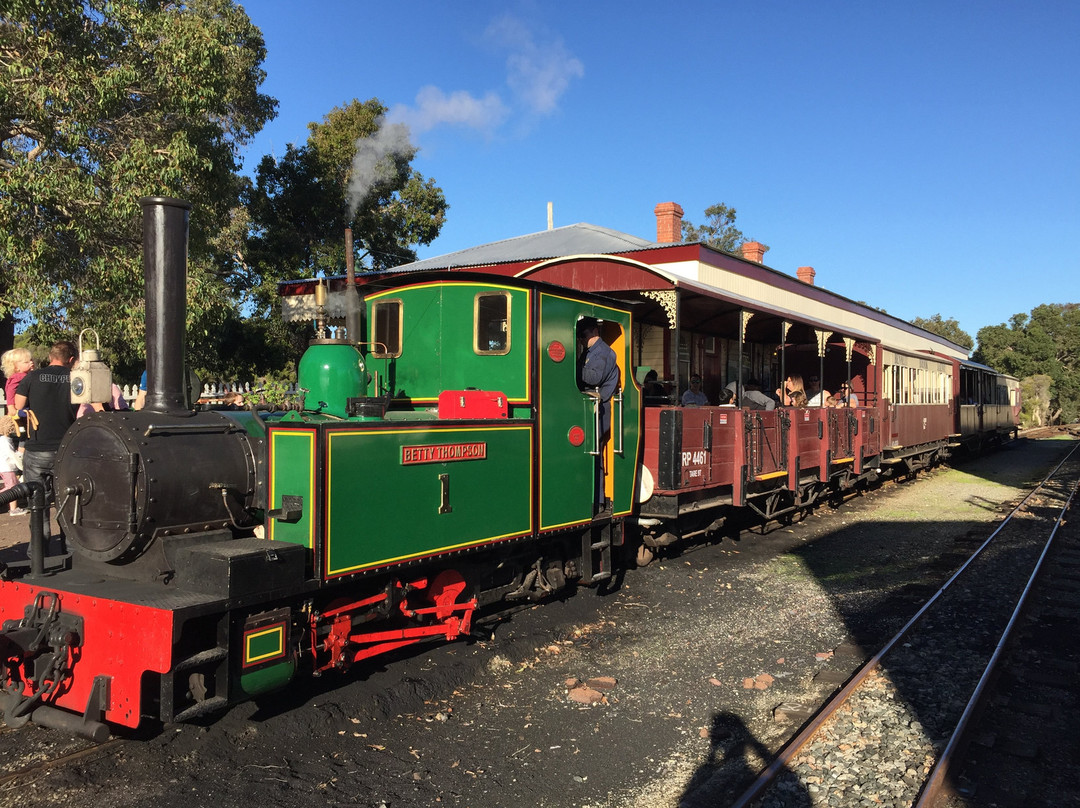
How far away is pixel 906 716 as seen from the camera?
4539mm

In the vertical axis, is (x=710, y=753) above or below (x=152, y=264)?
below

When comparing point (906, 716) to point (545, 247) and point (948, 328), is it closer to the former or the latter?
point (545, 247)

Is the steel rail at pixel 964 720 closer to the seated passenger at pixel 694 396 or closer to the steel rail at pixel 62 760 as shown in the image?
the steel rail at pixel 62 760

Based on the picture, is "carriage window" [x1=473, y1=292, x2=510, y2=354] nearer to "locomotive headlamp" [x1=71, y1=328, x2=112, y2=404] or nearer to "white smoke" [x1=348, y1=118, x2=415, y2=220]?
"locomotive headlamp" [x1=71, y1=328, x2=112, y2=404]

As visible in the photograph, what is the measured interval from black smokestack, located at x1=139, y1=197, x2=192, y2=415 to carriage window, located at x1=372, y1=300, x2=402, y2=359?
189 cm

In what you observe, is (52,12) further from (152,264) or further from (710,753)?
(710,753)

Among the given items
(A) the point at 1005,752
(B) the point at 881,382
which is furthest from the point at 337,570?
(B) the point at 881,382

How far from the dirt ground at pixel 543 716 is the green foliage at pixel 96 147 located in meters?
4.28

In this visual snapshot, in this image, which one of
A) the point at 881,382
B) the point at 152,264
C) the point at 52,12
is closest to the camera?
the point at 152,264

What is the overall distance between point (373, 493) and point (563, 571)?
8.20ft

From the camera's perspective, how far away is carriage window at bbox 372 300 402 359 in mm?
5879

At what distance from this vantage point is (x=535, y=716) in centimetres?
453

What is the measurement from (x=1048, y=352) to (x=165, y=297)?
6079cm

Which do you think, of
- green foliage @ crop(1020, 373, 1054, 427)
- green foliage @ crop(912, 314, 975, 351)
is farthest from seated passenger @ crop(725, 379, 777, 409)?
green foliage @ crop(912, 314, 975, 351)
